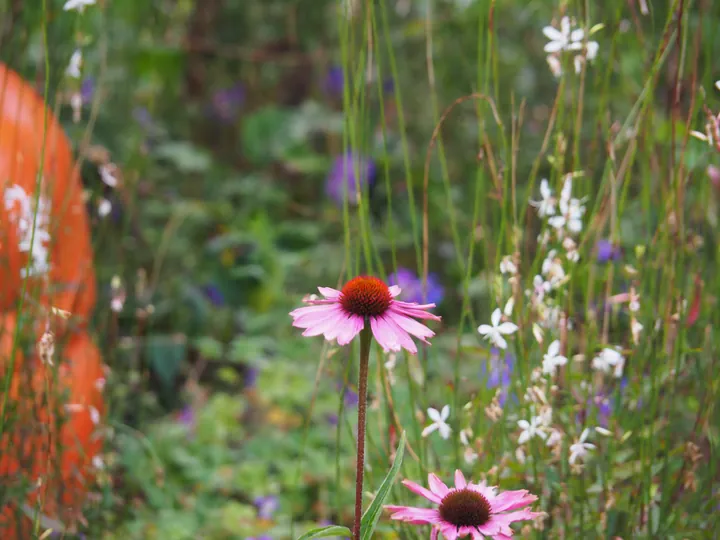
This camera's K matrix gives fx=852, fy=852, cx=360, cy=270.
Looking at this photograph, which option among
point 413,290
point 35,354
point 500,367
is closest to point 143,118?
point 413,290

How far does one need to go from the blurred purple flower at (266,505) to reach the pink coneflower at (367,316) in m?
0.78

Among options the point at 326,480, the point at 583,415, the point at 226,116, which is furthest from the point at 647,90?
the point at 226,116

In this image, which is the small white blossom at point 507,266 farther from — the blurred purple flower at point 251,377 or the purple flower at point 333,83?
the purple flower at point 333,83

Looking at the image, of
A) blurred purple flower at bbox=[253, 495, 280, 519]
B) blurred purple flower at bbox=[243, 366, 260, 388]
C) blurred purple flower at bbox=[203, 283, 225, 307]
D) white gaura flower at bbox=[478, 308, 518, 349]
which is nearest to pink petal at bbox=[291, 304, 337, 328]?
white gaura flower at bbox=[478, 308, 518, 349]

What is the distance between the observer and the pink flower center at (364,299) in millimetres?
599

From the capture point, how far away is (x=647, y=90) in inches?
31.9

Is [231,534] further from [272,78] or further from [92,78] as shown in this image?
[272,78]

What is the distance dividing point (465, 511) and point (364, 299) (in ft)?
0.52

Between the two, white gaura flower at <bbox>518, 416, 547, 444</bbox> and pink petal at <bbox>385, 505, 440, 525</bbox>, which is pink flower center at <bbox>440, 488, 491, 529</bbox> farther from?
white gaura flower at <bbox>518, 416, 547, 444</bbox>

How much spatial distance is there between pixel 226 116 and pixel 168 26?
33 centimetres

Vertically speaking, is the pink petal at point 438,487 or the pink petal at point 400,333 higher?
the pink petal at point 400,333

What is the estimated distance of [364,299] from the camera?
598 millimetres

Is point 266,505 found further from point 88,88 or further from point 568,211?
point 88,88

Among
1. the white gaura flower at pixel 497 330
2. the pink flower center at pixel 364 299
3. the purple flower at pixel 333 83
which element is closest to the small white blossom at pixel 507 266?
the white gaura flower at pixel 497 330
